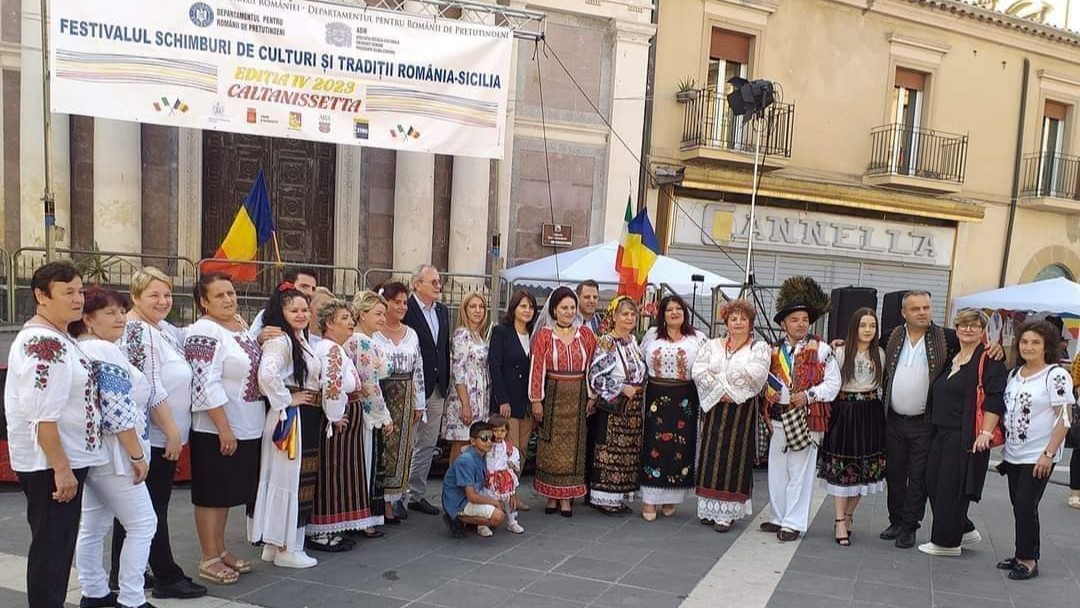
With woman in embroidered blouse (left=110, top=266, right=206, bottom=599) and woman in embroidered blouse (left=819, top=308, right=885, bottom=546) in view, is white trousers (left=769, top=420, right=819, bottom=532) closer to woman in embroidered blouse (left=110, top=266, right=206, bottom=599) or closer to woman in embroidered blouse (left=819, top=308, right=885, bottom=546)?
woman in embroidered blouse (left=819, top=308, right=885, bottom=546)

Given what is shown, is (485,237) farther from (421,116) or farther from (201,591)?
(201,591)

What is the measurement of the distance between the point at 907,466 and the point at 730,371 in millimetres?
1391

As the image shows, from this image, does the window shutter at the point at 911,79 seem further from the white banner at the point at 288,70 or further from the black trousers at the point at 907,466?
the black trousers at the point at 907,466

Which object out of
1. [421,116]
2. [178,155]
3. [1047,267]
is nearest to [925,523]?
[421,116]

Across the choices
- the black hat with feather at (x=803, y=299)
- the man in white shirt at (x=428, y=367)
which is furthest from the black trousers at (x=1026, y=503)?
the man in white shirt at (x=428, y=367)

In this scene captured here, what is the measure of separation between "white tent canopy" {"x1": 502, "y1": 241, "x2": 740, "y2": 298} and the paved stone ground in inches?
171

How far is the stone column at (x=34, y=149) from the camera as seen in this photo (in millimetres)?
9000

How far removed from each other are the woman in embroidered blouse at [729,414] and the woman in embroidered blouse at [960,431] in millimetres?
1154

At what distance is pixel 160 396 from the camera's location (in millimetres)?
3736

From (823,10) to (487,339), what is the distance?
1131 centimetres

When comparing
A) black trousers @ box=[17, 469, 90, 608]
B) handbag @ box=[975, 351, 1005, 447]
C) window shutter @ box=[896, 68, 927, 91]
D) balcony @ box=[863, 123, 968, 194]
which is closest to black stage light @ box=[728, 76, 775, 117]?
handbag @ box=[975, 351, 1005, 447]

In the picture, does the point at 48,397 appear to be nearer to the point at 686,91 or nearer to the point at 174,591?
the point at 174,591

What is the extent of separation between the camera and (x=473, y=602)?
418 cm

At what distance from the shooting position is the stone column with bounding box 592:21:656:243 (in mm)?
12195
